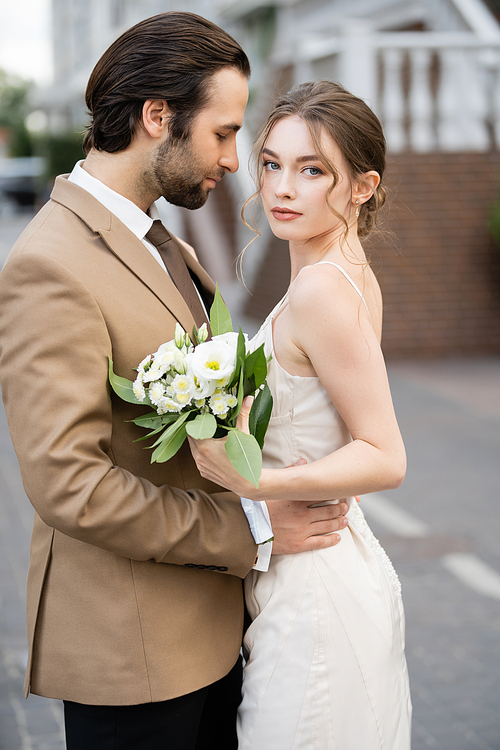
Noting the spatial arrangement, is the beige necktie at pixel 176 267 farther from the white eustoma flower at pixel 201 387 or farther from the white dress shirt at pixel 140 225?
the white eustoma flower at pixel 201 387

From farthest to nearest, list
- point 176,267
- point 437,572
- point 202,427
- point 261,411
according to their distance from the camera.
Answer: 1. point 437,572
2. point 176,267
3. point 261,411
4. point 202,427

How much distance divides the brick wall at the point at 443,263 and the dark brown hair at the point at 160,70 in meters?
8.28

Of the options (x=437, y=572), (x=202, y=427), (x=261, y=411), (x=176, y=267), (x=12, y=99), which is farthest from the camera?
(x=12, y=99)

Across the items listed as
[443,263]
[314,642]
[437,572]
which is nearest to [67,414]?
[314,642]

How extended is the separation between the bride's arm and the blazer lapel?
302 mm

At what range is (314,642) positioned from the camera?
2.06 metres

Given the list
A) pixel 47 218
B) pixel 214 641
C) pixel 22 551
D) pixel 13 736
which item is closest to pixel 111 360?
pixel 47 218

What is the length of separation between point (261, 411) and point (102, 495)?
407 mm

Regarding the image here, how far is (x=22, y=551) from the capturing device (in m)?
5.54

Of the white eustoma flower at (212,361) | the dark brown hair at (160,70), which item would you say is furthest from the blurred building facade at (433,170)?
the white eustoma flower at (212,361)

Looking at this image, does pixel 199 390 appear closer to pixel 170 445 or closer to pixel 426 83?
pixel 170 445

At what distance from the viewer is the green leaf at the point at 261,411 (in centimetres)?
188

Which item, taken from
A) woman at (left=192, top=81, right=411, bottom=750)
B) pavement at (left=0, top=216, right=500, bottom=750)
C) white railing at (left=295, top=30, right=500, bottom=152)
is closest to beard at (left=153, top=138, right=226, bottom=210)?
woman at (left=192, top=81, right=411, bottom=750)

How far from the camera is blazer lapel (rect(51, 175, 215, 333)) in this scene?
1996 millimetres
